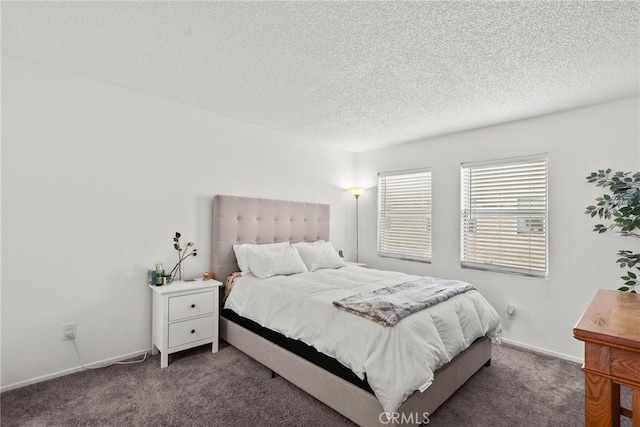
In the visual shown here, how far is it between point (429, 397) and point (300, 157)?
10.5 ft

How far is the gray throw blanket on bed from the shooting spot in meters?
1.87

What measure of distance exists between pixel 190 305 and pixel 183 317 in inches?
4.4

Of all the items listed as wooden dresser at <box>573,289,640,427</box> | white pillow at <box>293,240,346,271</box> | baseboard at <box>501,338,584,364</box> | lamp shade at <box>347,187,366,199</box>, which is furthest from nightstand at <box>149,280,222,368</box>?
baseboard at <box>501,338,584,364</box>

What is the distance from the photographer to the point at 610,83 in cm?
245

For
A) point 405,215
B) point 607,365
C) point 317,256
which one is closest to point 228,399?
point 317,256

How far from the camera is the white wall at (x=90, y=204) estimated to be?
2277mm

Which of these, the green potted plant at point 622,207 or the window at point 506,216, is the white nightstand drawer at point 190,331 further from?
the green potted plant at point 622,207

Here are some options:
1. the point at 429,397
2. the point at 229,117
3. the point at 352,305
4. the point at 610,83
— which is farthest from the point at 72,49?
the point at 610,83

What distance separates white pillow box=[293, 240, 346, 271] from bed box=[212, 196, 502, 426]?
0.89ft

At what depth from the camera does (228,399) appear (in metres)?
2.17

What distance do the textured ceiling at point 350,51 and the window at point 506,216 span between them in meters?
0.63

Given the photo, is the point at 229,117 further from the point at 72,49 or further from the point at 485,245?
the point at 485,245

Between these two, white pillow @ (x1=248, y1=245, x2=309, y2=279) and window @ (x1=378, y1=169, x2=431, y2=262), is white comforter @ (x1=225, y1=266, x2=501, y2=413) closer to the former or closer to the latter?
white pillow @ (x1=248, y1=245, x2=309, y2=279)

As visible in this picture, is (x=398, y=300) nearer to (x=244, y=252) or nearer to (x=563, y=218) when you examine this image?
(x=244, y=252)
